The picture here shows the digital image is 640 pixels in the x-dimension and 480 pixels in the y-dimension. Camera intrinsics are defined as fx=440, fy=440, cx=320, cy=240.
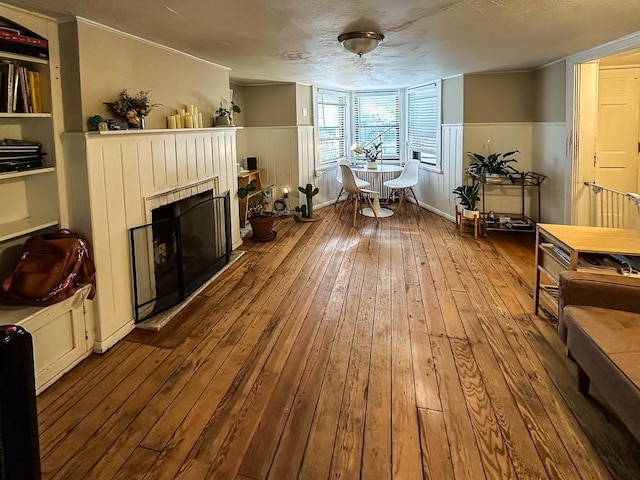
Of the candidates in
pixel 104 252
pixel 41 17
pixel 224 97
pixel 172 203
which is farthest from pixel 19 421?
pixel 224 97

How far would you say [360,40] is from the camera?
3.04m

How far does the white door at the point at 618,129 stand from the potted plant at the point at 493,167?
101cm

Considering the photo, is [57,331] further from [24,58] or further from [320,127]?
[320,127]

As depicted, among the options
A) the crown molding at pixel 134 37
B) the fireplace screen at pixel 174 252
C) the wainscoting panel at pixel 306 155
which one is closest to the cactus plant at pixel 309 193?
the wainscoting panel at pixel 306 155

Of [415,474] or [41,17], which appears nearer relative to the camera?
[415,474]

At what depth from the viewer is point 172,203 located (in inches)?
141

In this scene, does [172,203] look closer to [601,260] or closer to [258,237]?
[258,237]

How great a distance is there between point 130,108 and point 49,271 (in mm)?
1201

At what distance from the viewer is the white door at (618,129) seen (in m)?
4.64

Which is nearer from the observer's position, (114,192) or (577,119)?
(114,192)

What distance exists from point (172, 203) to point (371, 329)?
1.88 metres

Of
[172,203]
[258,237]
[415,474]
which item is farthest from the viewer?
[258,237]

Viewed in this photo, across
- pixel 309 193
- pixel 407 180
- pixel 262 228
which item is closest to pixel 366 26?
pixel 262 228

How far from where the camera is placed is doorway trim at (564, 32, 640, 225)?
4.30 m
